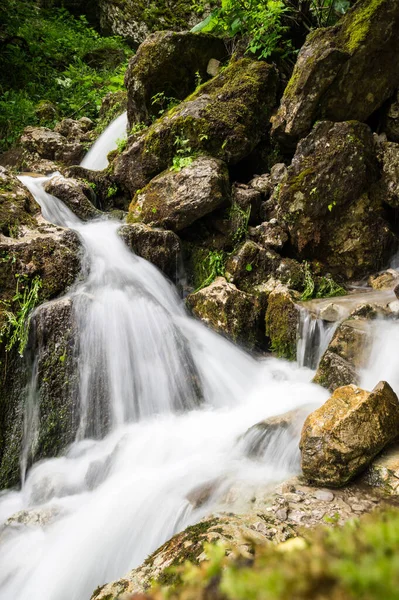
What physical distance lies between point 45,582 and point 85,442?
5.53 ft

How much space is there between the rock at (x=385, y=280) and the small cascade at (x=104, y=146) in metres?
7.59

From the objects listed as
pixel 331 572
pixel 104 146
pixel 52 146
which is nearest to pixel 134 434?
pixel 331 572

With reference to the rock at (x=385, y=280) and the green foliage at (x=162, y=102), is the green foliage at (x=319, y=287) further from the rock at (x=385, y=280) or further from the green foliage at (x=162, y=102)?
the green foliage at (x=162, y=102)

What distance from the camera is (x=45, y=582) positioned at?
9.62ft

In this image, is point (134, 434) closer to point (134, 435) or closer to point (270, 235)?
point (134, 435)

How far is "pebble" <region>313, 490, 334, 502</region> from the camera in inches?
108

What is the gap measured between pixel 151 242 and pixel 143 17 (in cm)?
1590

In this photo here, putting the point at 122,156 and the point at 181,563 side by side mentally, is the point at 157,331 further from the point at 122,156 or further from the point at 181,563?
the point at 122,156

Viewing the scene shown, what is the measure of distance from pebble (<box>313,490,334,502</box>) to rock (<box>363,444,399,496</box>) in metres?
0.33

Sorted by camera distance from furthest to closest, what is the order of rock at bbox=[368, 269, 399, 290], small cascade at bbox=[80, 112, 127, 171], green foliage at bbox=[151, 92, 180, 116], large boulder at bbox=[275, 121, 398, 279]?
small cascade at bbox=[80, 112, 127, 171], green foliage at bbox=[151, 92, 180, 116], large boulder at bbox=[275, 121, 398, 279], rock at bbox=[368, 269, 399, 290]

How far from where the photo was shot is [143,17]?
1753cm

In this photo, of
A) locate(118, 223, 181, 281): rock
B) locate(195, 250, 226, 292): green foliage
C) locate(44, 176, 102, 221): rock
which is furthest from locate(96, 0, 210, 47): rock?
locate(195, 250, 226, 292): green foliage

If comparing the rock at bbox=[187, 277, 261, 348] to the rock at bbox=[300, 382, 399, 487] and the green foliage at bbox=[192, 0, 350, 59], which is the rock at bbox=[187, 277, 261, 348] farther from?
the green foliage at bbox=[192, 0, 350, 59]

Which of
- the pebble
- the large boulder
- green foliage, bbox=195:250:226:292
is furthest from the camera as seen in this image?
green foliage, bbox=195:250:226:292
